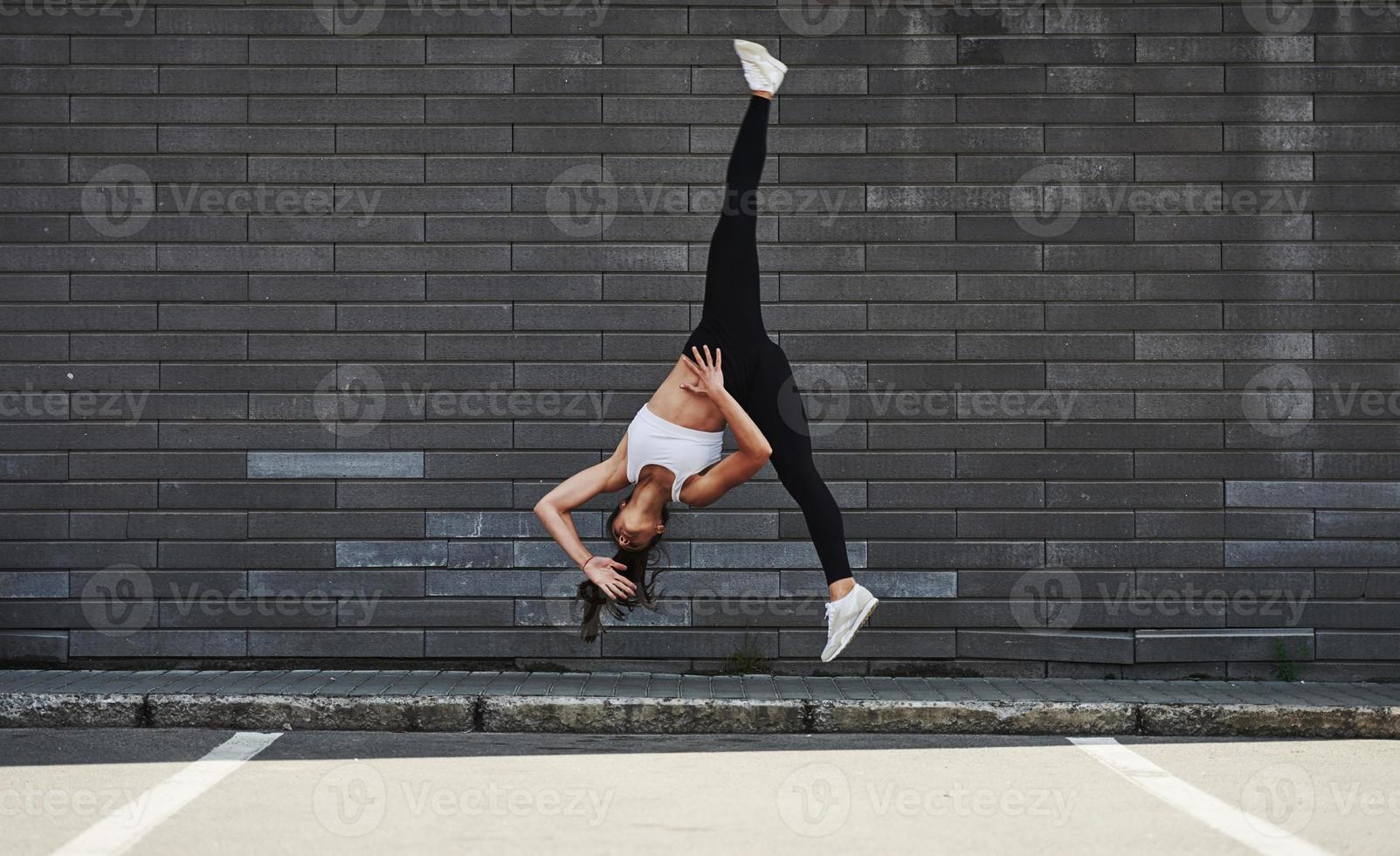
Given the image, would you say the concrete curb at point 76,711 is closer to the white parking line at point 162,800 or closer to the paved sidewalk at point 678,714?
the paved sidewalk at point 678,714

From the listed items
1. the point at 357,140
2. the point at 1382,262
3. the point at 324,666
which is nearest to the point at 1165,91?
the point at 1382,262

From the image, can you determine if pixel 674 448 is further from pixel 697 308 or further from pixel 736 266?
pixel 697 308

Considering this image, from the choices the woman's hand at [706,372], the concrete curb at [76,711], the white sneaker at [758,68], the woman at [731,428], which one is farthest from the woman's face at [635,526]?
the concrete curb at [76,711]

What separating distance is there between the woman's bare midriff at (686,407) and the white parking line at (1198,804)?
2.79 m

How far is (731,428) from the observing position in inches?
321

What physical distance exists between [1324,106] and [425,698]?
23.9 feet

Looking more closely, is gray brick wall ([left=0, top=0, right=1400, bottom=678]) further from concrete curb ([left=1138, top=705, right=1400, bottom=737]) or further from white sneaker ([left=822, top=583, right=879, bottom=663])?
white sneaker ([left=822, top=583, right=879, bottom=663])

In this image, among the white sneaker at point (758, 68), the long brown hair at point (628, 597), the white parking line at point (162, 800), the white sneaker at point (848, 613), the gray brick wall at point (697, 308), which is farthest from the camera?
the gray brick wall at point (697, 308)

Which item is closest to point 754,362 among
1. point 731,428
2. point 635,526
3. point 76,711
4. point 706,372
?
point 706,372

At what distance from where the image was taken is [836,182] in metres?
10.0

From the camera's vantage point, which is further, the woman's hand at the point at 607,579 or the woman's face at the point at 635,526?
the woman's face at the point at 635,526

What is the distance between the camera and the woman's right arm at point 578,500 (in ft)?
27.3

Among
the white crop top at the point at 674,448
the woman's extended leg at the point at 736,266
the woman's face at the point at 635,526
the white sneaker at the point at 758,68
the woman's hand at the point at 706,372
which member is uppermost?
the white sneaker at the point at 758,68

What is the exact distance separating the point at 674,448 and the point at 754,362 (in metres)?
0.69
